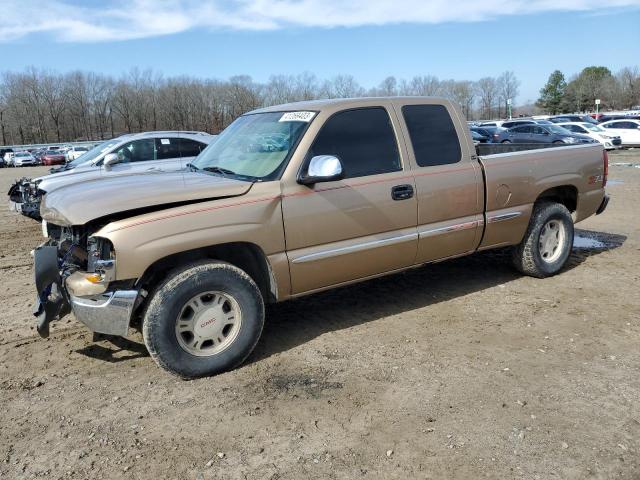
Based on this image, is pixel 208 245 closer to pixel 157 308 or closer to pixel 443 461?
pixel 157 308

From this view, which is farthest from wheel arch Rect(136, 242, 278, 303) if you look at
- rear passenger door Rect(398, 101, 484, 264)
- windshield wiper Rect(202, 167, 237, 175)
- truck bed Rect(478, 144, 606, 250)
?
truck bed Rect(478, 144, 606, 250)

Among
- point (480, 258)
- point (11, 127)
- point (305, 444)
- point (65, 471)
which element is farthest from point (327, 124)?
point (11, 127)

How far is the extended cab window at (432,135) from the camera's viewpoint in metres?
5.02

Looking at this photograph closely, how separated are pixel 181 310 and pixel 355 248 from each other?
1.48m

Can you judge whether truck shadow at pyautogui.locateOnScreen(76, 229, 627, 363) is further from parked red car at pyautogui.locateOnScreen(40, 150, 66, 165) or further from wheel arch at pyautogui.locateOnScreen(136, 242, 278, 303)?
parked red car at pyautogui.locateOnScreen(40, 150, 66, 165)

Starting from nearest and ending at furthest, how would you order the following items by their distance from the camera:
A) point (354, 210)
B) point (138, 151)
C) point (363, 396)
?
point (363, 396) < point (354, 210) < point (138, 151)

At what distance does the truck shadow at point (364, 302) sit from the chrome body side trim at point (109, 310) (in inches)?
28.1

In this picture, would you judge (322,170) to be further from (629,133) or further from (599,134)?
(629,133)

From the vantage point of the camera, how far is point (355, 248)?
459 cm

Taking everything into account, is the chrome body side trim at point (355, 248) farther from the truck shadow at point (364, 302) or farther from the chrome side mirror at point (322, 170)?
the truck shadow at point (364, 302)

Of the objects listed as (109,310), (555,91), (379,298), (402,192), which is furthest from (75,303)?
(555,91)

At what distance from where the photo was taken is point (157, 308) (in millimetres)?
3828

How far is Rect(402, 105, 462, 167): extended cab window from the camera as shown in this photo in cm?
502

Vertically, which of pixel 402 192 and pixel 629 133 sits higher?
pixel 402 192
